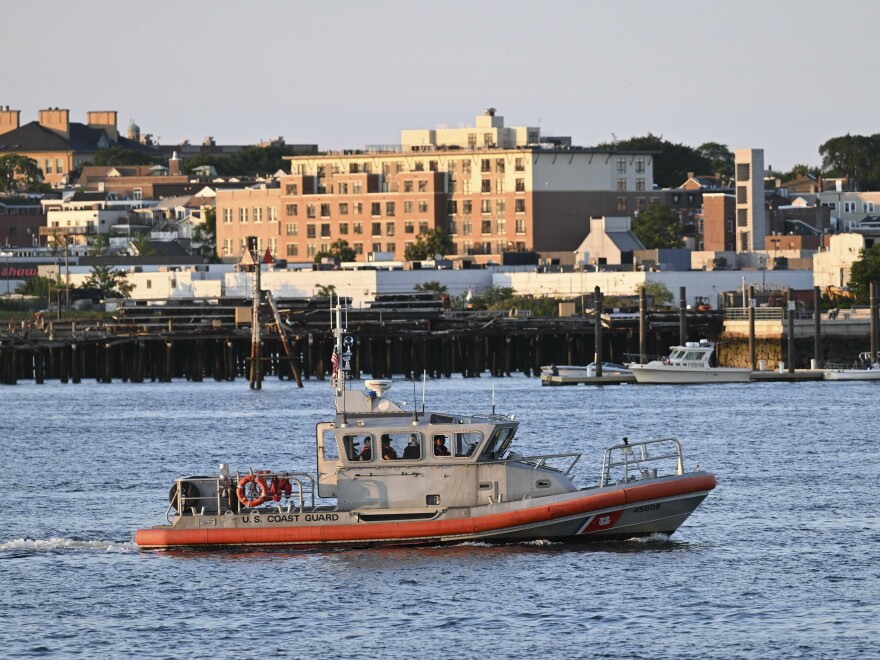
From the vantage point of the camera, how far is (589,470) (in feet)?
203

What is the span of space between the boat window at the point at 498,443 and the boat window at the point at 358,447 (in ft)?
8.56

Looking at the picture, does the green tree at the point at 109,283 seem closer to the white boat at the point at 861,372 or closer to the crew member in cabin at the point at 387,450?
the white boat at the point at 861,372

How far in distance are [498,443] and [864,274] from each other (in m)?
107

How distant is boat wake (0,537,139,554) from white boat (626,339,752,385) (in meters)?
67.3

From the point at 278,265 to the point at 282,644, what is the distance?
14700 centimetres

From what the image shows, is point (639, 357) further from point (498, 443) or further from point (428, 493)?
point (428, 493)

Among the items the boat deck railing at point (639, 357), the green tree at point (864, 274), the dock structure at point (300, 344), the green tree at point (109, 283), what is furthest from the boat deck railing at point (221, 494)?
the green tree at point (109, 283)

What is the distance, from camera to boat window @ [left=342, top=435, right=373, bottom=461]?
144 feet

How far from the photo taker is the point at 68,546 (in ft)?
154

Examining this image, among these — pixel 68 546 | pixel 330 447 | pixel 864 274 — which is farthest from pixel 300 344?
pixel 330 447

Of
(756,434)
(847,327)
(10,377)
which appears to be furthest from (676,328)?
(756,434)

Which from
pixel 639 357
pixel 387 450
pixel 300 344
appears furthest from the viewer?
pixel 300 344

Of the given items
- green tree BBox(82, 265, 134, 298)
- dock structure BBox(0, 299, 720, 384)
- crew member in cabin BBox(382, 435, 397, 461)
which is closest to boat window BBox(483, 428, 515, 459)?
crew member in cabin BBox(382, 435, 397, 461)

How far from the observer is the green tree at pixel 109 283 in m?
179
